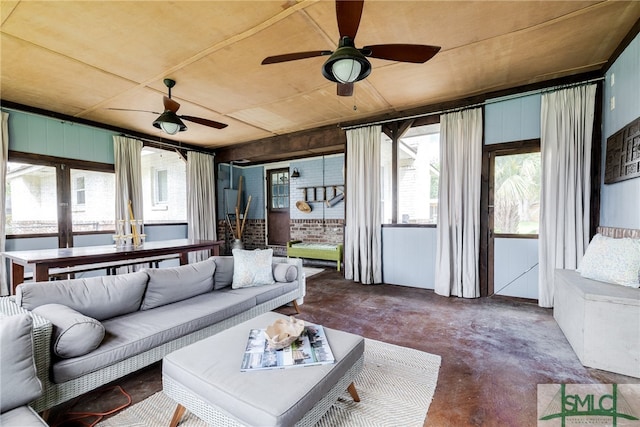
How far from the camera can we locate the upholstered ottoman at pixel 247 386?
1.24m

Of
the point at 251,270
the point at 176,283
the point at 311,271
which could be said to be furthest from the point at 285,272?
the point at 311,271

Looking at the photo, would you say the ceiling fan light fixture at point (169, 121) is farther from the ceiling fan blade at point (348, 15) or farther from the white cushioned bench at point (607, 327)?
the white cushioned bench at point (607, 327)

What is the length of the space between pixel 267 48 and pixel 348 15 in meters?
1.19

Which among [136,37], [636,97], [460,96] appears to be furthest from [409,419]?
[460,96]

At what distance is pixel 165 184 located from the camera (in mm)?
6578

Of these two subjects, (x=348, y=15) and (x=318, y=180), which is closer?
(x=348, y=15)

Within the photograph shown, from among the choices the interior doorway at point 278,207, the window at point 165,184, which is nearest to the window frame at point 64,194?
the window at point 165,184

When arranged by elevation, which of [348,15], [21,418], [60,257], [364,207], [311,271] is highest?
[348,15]

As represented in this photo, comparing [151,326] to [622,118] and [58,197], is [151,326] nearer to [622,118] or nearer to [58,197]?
[58,197]

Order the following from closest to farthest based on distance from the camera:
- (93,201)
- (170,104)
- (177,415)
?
1. (177,415)
2. (170,104)
3. (93,201)

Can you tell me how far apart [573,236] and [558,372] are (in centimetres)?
186

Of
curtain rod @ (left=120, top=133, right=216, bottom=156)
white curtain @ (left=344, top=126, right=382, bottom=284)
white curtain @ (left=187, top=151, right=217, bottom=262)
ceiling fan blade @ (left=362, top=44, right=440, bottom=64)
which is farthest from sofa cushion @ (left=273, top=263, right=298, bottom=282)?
curtain rod @ (left=120, top=133, right=216, bottom=156)

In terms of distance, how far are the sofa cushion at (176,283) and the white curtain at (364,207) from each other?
2.49 metres

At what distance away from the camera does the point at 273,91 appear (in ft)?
12.1
